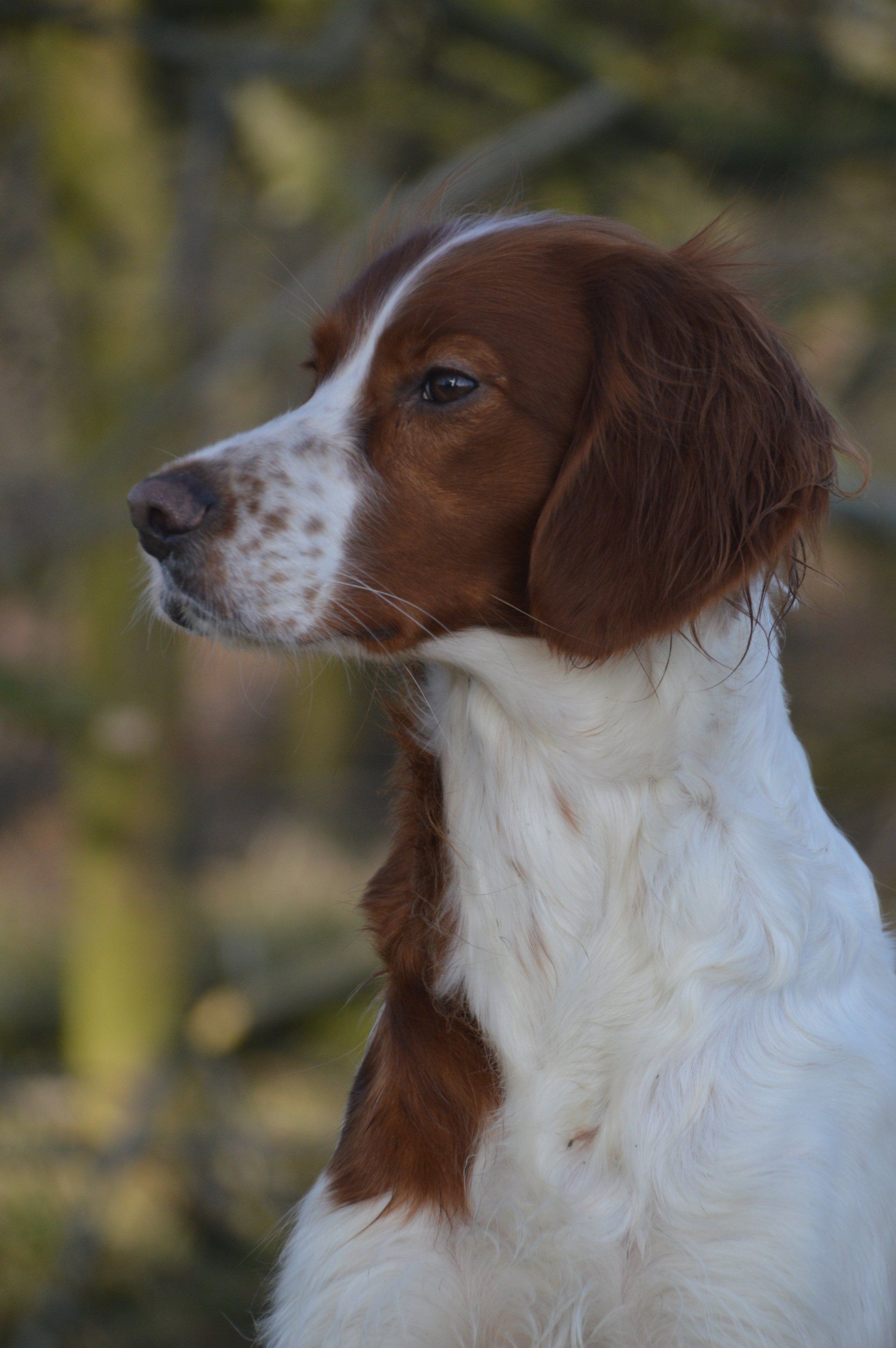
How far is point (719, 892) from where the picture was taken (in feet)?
6.85

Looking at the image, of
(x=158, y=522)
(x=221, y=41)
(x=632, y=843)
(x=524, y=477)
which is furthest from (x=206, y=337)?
(x=632, y=843)

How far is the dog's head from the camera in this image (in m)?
2.06

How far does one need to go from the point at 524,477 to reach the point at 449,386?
20cm

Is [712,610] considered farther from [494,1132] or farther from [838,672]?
[838,672]

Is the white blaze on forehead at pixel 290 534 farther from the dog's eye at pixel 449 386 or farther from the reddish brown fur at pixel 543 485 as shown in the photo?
the dog's eye at pixel 449 386

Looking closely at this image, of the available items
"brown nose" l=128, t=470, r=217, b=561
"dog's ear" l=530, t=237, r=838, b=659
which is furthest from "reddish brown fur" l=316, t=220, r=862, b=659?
"brown nose" l=128, t=470, r=217, b=561

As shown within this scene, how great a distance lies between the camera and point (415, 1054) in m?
2.21

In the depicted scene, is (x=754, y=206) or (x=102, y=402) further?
(x=754, y=206)

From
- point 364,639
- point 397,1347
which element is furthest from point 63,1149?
point 364,639

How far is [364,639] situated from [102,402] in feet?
9.13

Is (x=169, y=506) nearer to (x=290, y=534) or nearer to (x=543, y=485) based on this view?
(x=290, y=534)

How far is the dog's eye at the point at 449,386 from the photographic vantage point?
2.17 meters

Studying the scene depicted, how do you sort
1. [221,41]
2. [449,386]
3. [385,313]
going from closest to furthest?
[449,386] → [385,313] → [221,41]

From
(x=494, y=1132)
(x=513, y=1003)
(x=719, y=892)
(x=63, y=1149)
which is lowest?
(x=63, y=1149)
